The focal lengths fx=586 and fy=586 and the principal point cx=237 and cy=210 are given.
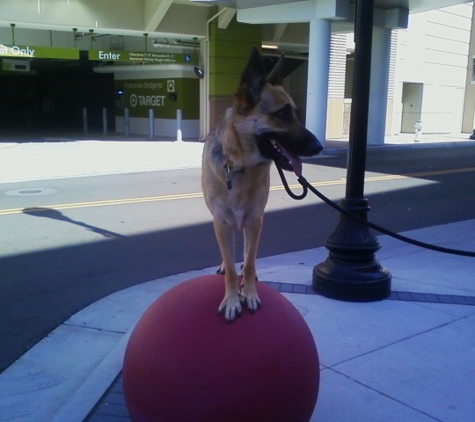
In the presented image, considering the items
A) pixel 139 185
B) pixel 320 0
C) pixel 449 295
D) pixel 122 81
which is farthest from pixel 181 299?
pixel 122 81

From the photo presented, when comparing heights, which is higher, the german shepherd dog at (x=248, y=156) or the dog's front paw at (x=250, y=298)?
the german shepherd dog at (x=248, y=156)

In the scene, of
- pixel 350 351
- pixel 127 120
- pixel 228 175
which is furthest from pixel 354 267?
pixel 127 120

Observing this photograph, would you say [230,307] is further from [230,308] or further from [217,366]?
[217,366]

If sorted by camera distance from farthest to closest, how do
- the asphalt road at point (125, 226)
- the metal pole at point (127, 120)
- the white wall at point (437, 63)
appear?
the white wall at point (437, 63) → the metal pole at point (127, 120) → the asphalt road at point (125, 226)

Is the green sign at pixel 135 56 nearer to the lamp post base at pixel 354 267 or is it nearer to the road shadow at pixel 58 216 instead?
the road shadow at pixel 58 216

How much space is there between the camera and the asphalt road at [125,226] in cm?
624

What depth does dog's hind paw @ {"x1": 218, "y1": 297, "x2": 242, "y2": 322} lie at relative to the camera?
3.30 meters

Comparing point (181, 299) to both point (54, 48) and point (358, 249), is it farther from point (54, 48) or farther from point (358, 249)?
point (54, 48)

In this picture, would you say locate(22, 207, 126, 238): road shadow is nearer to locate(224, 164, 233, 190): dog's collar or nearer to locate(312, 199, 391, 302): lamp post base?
locate(312, 199, 391, 302): lamp post base

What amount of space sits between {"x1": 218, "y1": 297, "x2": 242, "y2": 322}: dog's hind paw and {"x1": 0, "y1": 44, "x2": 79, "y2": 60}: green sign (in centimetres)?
2054

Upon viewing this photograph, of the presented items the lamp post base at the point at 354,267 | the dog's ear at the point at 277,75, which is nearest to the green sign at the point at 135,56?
the lamp post base at the point at 354,267

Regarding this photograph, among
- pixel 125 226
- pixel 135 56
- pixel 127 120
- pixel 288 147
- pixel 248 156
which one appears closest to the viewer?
pixel 288 147

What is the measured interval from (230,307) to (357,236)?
2874mm

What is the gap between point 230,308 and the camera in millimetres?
3357
